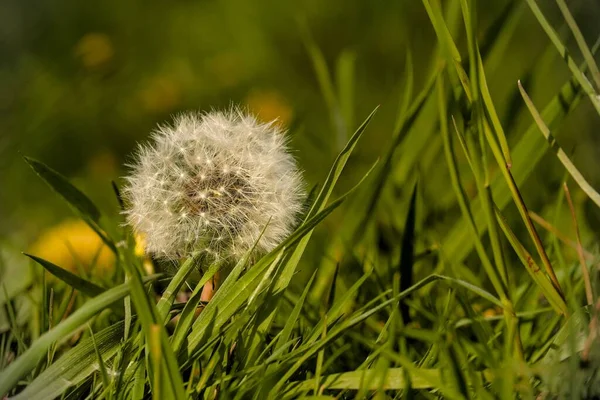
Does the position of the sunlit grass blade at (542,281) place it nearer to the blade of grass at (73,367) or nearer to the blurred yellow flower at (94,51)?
the blade of grass at (73,367)

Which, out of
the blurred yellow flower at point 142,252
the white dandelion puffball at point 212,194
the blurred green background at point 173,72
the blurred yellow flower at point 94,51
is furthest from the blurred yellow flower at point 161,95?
the white dandelion puffball at point 212,194

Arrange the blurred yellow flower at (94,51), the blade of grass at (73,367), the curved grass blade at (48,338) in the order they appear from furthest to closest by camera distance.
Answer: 1. the blurred yellow flower at (94,51)
2. the blade of grass at (73,367)
3. the curved grass blade at (48,338)

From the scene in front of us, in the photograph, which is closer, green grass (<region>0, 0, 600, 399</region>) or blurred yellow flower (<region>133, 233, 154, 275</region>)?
green grass (<region>0, 0, 600, 399</region>)

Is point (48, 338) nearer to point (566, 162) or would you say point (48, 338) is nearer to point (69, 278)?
point (69, 278)

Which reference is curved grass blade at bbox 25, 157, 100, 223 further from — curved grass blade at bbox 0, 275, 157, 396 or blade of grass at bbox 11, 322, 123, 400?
blade of grass at bbox 11, 322, 123, 400

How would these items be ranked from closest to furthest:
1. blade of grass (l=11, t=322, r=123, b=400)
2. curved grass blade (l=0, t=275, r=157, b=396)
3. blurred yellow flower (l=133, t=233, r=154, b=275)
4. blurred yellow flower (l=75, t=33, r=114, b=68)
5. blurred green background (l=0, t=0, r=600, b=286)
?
curved grass blade (l=0, t=275, r=157, b=396)
blade of grass (l=11, t=322, r=123, b=400)
blurred yellow flower (l=133, t=233, r=154, b=275)
blurred green background (l=0, t=0, r=600, b=286)
blurred yellow flower (l=75, t=33, r=114, b=68)

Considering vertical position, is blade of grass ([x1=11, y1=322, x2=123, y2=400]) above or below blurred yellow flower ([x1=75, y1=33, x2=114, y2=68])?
below

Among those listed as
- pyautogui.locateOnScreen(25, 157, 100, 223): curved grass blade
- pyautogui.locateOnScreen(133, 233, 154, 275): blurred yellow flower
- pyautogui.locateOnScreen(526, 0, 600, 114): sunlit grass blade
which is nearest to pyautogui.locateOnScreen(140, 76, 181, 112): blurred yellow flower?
pyautogui.locateOnScreen(133, 233, 154, 275): blurred yellow flower

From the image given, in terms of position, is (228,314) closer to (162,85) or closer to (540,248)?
(540,248)
